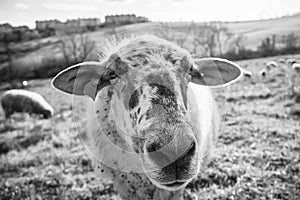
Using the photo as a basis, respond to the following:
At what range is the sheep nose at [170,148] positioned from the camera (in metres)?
1.53

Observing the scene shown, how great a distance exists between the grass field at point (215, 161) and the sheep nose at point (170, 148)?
1.73 metres

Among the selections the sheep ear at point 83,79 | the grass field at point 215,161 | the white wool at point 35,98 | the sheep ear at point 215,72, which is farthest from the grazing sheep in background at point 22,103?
the sheep ear at point 215,72

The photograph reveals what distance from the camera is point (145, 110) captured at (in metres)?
1.70

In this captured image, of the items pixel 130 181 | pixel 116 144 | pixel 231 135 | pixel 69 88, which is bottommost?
pixel 231 135

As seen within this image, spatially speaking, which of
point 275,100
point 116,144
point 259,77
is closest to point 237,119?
point 275,100

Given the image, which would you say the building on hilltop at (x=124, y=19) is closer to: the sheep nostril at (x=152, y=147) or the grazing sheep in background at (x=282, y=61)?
the sheep nostril at (x=152, y=147)

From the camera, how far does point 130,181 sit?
8.43ft

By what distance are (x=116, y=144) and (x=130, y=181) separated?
42 cm

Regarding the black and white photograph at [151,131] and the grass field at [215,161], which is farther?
the grass field at [215,161]

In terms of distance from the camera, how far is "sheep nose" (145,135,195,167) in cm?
153

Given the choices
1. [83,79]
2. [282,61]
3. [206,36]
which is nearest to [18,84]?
[206,36]

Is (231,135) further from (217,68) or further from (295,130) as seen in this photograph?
(217,68)

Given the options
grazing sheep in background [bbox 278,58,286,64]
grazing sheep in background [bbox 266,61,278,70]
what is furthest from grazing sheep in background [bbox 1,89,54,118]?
grazing sheep in background [bbox 278,58,286,64]

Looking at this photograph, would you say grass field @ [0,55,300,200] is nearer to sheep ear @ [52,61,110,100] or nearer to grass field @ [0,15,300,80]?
sheep ear @ [52,61,110,100]
